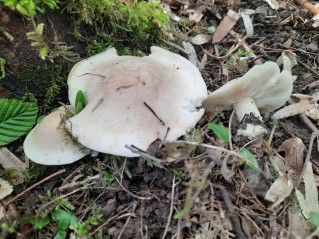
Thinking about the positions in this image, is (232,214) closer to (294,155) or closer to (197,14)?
(294,155)

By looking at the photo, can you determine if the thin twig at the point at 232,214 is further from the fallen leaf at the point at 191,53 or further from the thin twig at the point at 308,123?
the fallen leaf at the point at 191,53

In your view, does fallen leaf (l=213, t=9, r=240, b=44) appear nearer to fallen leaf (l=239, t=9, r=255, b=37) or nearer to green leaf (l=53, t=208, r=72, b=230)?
fallen leaf (l=239, t=9, r=255, b=37)

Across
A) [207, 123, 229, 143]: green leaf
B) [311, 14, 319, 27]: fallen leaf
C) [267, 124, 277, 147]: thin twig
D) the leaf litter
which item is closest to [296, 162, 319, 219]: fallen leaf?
the leaf litter

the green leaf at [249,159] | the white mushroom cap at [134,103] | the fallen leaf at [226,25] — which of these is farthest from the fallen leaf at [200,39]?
the green leaf at [249,159]

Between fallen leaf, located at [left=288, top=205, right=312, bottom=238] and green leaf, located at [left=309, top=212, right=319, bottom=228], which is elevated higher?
green leaf, located at [left=309, top=212, right=319, bottom=228]

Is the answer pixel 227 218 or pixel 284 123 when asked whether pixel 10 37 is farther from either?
pixel 284 123
